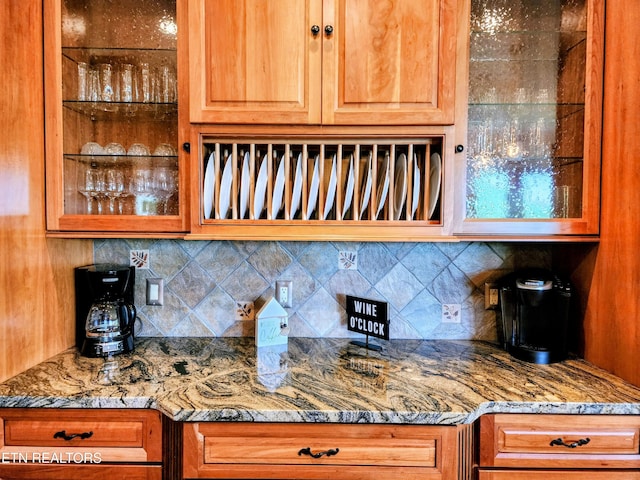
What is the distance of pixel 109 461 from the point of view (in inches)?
42.4

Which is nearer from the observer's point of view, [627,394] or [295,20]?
[627,394]

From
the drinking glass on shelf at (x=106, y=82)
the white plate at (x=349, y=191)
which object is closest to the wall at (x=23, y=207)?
the drinking glass on shelf at (x=106, y=82)

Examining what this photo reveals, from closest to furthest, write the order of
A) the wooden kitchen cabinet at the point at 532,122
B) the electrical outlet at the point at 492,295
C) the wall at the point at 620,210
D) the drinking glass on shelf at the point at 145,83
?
the wall at the point at 620,210, the wooden kitchen cabinet at the point at 532,122, the drinking glass on shelf at the point at 145,83, the electrical outlet at the point at 492,295

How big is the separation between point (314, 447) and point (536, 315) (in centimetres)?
93

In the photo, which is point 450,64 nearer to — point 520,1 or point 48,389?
point 520,1

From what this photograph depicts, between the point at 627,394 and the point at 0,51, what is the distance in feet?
6.96

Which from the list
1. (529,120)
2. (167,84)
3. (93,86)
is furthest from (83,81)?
(529,120)

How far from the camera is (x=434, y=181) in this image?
4.43 ft

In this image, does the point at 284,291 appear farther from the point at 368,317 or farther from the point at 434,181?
the point at 434,181

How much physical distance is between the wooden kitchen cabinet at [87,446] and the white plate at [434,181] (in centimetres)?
109

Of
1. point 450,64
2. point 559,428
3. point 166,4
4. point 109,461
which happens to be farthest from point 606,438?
point 166,4

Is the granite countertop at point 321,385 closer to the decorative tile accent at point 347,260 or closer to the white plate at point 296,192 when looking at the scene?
the decorative tile accent at point 347,260

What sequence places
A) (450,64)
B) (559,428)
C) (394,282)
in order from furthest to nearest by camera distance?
(394,282)
(450,64)
(559,428)

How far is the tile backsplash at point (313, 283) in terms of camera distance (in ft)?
5.30
